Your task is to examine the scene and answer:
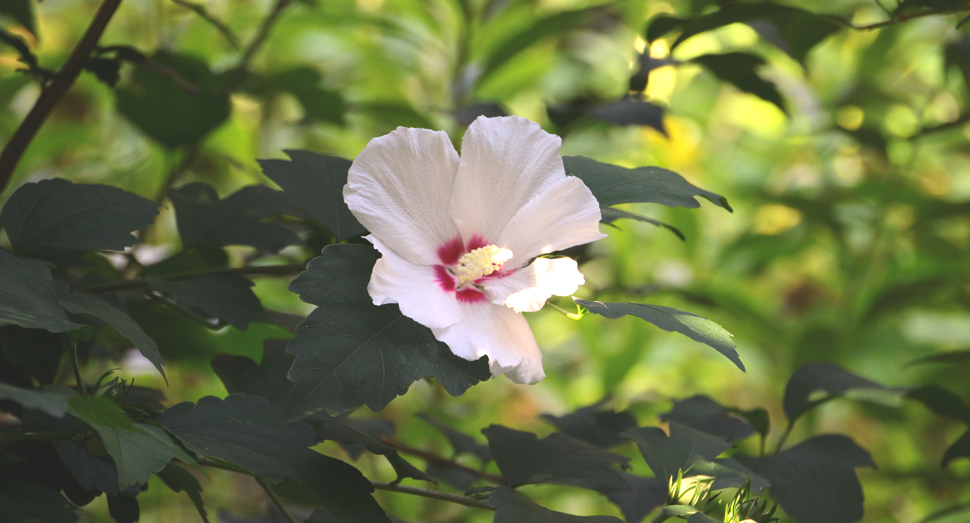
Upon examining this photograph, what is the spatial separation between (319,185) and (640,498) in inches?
15.9

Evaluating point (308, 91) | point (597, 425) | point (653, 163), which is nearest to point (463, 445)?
point (597, 425)

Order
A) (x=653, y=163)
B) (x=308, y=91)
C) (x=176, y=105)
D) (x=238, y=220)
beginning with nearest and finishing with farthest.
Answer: (x=238, y=220) → (x=176, y=105) → (x=308, y=91) → (x=653, y=163)

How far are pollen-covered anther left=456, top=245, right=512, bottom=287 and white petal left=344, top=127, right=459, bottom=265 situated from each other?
0.02 meters

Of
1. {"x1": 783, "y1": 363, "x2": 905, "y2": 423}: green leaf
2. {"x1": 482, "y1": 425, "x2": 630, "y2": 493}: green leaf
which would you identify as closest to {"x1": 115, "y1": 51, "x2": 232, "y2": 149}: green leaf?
{"x1": 482, "y1": 425, "x2": 630, "y2": 493}: green leaf

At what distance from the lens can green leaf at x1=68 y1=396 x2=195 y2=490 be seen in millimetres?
382

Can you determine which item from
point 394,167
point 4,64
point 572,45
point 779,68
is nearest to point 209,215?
point 394,167

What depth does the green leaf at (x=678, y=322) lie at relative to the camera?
1.52 ft

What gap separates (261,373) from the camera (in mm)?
645

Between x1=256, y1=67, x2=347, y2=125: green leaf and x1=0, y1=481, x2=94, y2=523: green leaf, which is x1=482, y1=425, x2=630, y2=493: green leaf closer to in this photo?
x1=0, y1=481, x2=94, y2=523: green leaf

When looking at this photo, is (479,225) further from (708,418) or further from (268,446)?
(708,418)

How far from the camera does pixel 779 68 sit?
6.46ft

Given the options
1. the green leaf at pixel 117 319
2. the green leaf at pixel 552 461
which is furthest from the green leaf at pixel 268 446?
the green leaf at pixel 552 461

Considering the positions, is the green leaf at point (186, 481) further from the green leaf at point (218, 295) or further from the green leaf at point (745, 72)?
the green leaf at point (745, 72)

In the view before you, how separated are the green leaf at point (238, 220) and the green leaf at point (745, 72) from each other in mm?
523
